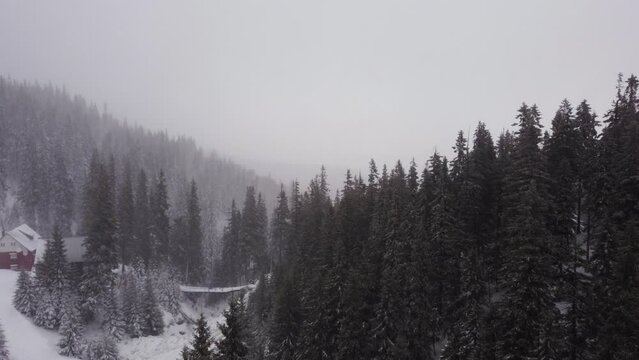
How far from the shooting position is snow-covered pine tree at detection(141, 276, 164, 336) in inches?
2169

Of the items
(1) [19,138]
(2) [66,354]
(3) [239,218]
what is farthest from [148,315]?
(1) [19,138]

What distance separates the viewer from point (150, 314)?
55750 mm

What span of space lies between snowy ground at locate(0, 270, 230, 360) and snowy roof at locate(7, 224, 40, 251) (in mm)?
4902

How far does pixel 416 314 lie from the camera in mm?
32875

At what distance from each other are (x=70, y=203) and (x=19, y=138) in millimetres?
33899

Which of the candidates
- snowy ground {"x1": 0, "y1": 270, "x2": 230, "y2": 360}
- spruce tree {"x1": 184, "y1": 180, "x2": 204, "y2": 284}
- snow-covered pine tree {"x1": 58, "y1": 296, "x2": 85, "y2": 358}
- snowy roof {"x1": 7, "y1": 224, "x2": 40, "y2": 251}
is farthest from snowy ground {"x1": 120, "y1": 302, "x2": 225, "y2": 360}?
snowy roof {"x1": 7, "y1": 224, "x2": 40, "y2": 251}

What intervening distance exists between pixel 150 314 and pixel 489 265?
43.6m

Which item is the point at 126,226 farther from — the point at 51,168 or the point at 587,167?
the point at 587,167

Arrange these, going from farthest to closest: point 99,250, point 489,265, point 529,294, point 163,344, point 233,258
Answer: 1. point 233,258
2. point 99,250
3. point 163,344
4. point 489,265
5. point 529,294

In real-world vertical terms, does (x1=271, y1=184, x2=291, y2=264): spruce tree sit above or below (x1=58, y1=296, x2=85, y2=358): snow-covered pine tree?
above

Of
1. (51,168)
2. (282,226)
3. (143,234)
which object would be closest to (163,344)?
(143,234)

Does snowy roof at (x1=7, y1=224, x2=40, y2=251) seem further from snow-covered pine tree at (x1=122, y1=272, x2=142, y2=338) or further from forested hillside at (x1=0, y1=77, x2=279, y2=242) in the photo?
snow-covered pine tree at (x1=122, y1=272, x2=142, y2=338)

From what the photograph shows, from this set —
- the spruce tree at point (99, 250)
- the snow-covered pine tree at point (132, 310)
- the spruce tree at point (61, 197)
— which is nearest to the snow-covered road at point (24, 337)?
the spruce tree at point (99, 250)

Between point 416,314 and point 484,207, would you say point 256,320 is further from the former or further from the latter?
point 484,207
